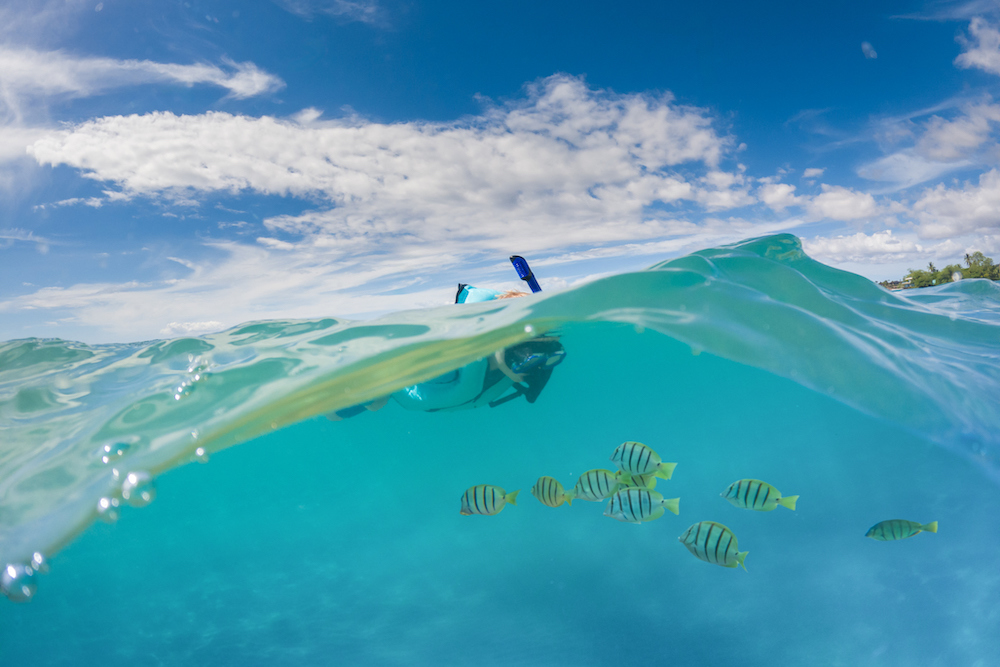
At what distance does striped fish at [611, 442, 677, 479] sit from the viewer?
545 cm

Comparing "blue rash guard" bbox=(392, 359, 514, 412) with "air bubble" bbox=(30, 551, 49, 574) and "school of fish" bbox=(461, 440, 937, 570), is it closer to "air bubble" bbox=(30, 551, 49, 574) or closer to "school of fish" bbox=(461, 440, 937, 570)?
"school of fish" bbox=(461, 440, 937, 570)

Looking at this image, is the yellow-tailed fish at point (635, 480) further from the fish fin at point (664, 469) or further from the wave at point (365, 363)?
the wave at point (365, 363)

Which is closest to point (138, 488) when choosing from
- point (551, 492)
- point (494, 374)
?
point (494, 374)

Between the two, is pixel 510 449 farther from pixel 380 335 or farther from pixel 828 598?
pixel 380 335

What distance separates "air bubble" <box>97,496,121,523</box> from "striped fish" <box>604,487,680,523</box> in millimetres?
6835

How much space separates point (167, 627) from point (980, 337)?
2510cm

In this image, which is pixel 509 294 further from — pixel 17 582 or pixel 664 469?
pixel 17 582

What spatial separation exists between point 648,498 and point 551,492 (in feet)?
4.05

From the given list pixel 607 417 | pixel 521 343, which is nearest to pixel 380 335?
pixel 521 343

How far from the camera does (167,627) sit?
1446 centimetres

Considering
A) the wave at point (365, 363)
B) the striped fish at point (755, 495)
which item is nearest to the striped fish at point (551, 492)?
the striped fish at point (755, 495)

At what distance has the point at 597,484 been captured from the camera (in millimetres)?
5547

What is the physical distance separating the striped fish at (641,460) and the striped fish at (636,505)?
379 millimetres

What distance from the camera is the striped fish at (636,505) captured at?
5121 mm
